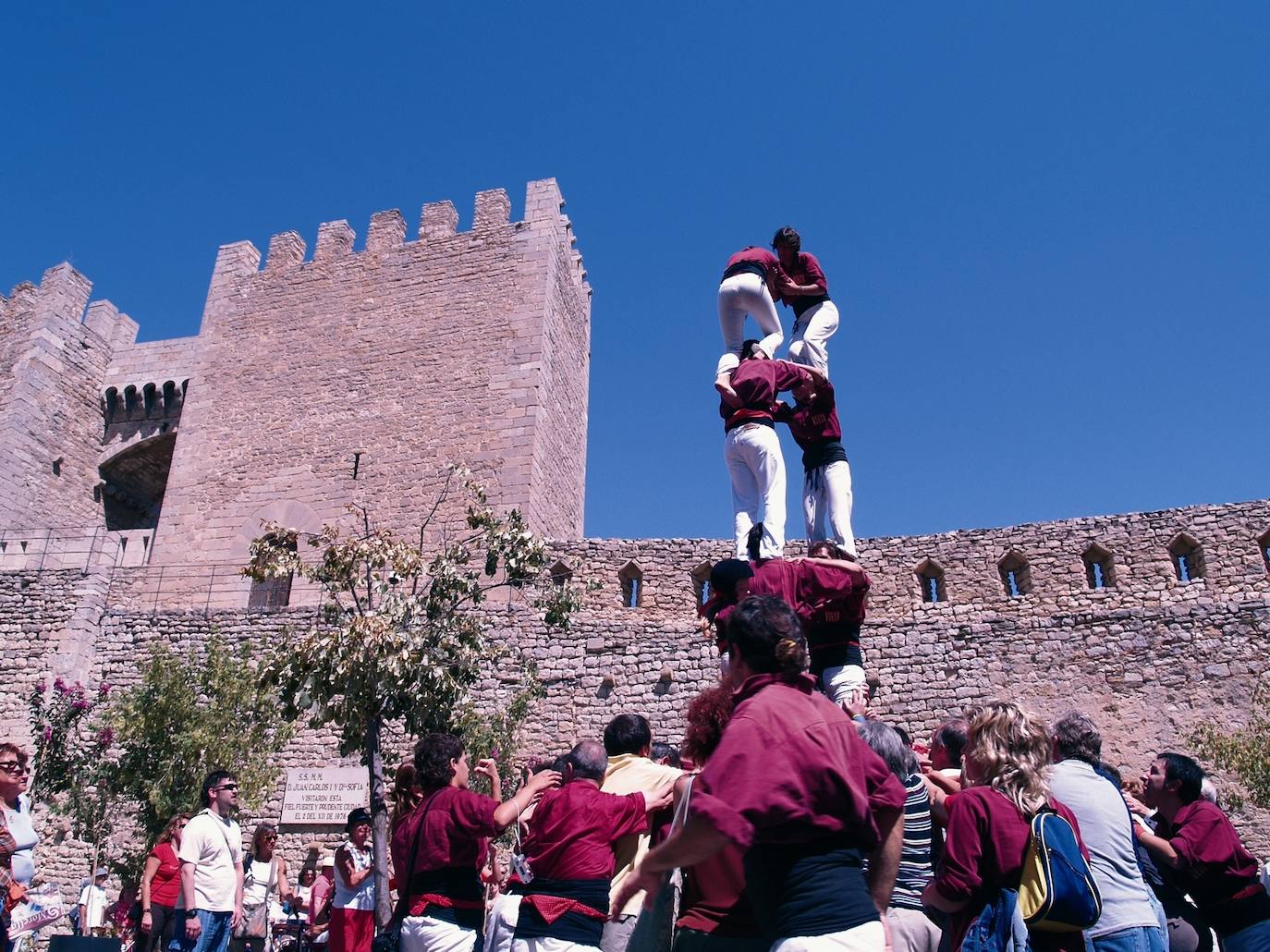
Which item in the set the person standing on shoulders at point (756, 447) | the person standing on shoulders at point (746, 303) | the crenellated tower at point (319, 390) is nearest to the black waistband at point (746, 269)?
the person standing on shoulders at point (746, 303)

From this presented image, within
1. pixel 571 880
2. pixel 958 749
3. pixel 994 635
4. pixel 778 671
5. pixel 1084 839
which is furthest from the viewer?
pixel 994 635

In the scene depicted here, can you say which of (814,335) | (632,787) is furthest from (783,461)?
(632,787)

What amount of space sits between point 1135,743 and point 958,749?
34.6ft

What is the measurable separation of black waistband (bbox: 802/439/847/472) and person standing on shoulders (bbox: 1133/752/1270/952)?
2.42 m

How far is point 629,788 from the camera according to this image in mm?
4137

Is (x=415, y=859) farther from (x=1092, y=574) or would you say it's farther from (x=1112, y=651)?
(x=1092, y=574)

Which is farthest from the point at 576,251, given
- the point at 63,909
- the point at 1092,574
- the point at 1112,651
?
the point at 63,909

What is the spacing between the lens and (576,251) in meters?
24.1

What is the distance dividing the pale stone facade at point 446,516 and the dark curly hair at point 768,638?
9.40 meters

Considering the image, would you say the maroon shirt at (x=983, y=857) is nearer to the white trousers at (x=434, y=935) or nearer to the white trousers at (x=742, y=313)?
the white trousers at (x=434, y=935)

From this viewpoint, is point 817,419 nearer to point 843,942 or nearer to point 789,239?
point 789,239

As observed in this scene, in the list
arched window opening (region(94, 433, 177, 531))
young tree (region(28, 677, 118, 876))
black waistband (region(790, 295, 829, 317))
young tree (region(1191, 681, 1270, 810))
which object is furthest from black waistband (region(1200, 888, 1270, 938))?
arched window opening (region(94, 433, 177, 531))

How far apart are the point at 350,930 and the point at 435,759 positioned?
3.21 metres

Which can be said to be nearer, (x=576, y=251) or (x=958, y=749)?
(x=958, y=749)
